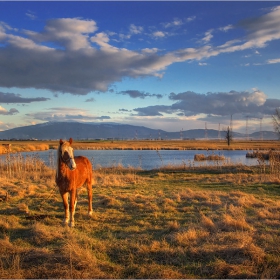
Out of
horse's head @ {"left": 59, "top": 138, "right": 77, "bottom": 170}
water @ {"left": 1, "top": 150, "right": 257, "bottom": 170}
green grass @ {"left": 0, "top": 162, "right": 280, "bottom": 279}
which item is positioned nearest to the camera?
green grass @ {"left": 0, "top": 162, "right": 280, "bottom": 279}

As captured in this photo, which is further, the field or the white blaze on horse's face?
the white blaze on horse's face

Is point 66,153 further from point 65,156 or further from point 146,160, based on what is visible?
point 146,160

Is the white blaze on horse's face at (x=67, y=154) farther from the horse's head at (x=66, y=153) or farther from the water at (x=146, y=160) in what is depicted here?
the water at (x=146, y=160)

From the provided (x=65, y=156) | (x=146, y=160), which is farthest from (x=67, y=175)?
(x=146, y=160)

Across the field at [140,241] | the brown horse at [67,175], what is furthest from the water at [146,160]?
the brown horse at [67,175]

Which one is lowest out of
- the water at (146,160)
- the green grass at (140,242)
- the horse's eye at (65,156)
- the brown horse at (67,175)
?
the water at (146,160)

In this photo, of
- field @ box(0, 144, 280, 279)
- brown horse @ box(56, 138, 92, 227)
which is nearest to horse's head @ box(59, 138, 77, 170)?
brown horse @ box(56, 138, 92, 227)

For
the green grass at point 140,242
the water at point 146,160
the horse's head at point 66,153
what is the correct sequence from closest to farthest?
1. the green grass at point 140,242
2. the horse's head at point 66,153
3. the water at point 146,160

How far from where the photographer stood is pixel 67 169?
25.5ft

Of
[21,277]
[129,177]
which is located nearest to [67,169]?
[21,277]

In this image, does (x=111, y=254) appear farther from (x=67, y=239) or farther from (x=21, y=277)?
(x=21, y=277)

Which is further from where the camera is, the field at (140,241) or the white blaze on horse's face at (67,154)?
the white blaze on horse's face at (67,154)

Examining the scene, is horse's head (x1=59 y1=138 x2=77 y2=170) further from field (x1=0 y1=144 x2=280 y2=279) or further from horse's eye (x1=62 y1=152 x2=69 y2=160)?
field (x1=0 y1=144 x2=280 y2=279)

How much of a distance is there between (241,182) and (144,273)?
47.0 feet
